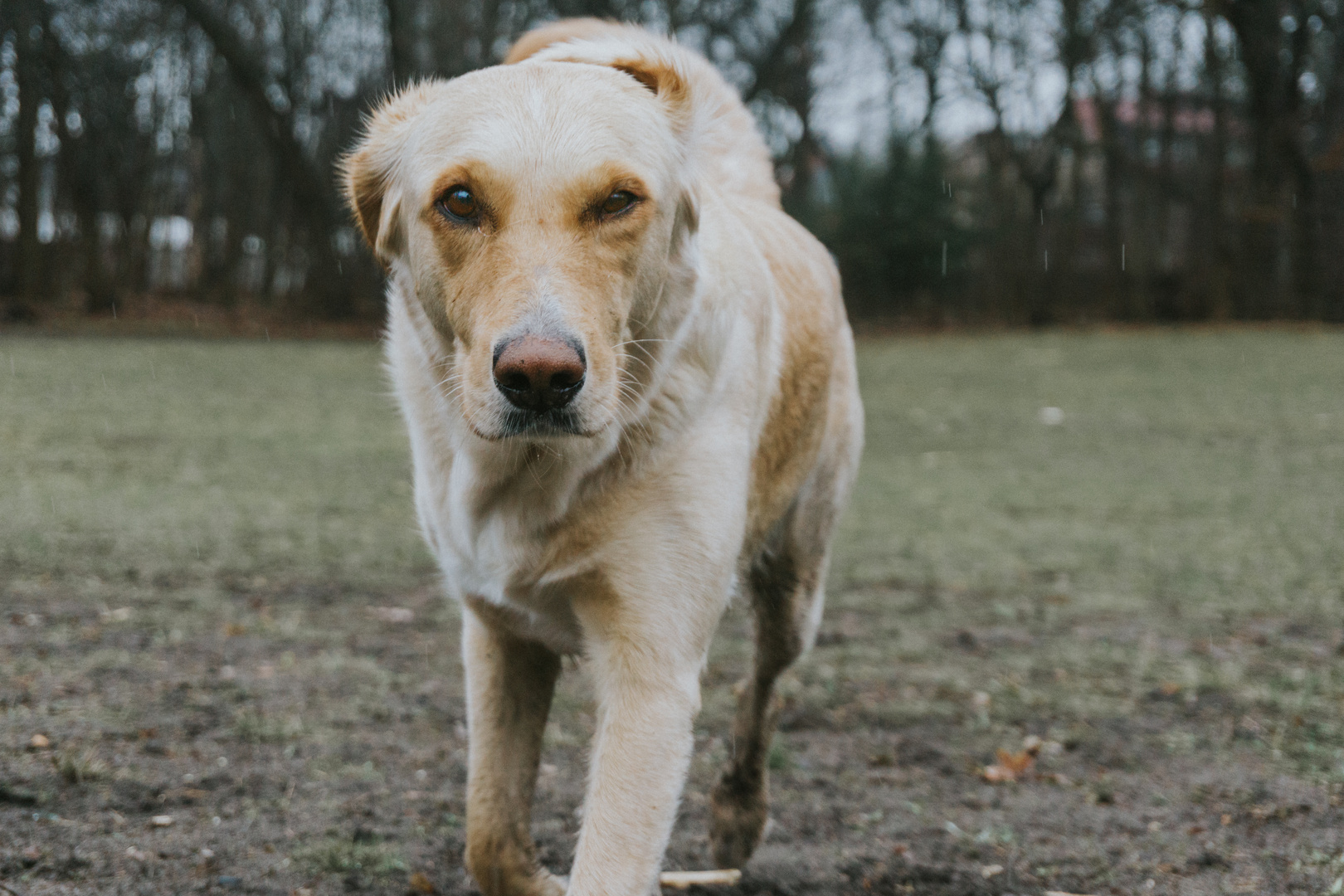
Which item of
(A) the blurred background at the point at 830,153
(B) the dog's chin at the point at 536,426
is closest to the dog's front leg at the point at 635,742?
(B) the dog's chin at the point at 536,426

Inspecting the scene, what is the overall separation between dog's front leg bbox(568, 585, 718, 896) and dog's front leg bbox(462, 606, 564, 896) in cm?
49

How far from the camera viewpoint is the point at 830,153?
2645cm

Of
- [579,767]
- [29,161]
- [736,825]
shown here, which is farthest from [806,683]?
[29,161]

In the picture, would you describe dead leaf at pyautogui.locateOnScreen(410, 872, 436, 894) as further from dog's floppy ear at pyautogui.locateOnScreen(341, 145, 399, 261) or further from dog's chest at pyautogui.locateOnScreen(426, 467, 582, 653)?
dog's floppy ear at pyautogui.locateOnScreen(341, 145, 399, 261)

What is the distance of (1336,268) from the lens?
2094 centimetres

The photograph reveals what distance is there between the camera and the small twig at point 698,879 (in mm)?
3012

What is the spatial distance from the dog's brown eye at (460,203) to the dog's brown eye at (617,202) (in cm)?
23

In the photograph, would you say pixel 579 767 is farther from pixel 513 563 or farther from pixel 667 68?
pixel 667 68

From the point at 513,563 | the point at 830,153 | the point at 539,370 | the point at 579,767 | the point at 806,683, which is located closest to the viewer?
the point at 539,370

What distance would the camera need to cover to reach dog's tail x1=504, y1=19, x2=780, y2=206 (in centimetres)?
257

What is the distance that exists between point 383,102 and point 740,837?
1.97m

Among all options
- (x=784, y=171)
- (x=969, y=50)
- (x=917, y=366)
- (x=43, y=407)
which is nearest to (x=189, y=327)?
(x=43, y=407)

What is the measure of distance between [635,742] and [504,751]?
0.67 meters

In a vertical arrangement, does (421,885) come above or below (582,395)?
below
